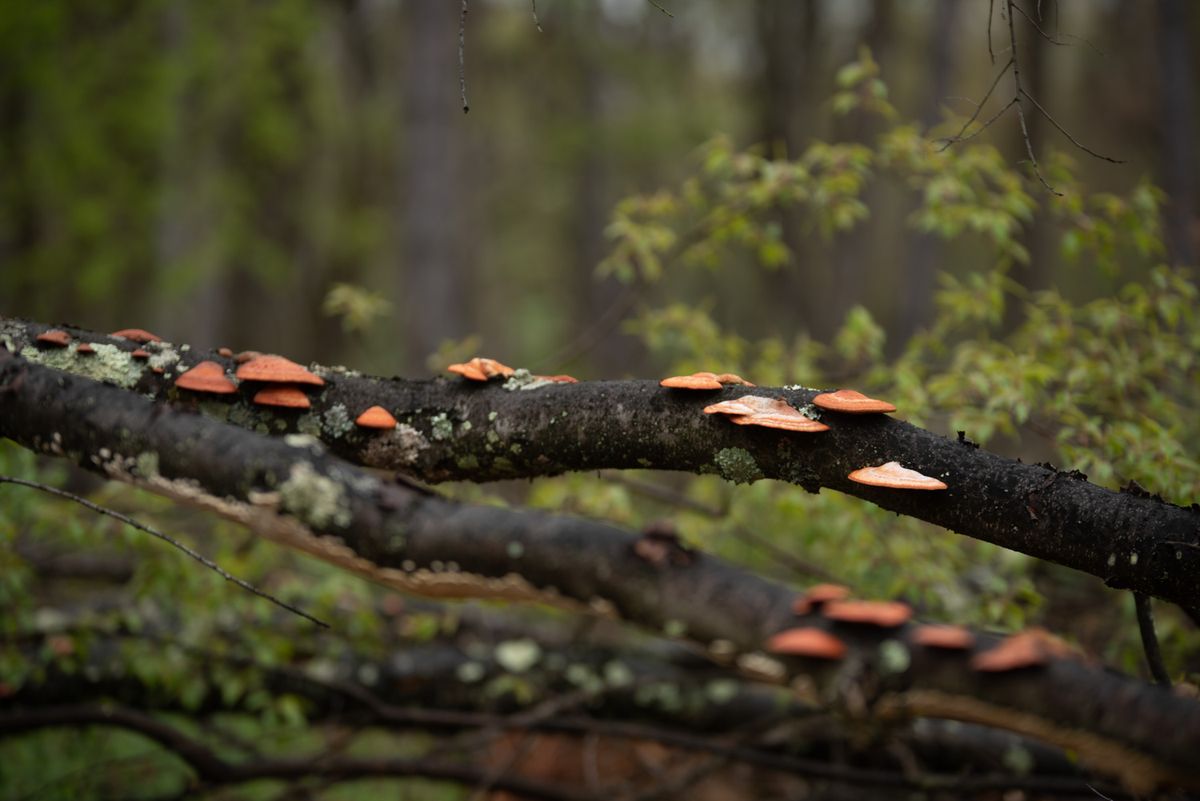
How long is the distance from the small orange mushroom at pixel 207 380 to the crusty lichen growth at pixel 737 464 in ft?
4.80

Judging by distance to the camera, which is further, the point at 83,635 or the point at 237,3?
the point at 237,3

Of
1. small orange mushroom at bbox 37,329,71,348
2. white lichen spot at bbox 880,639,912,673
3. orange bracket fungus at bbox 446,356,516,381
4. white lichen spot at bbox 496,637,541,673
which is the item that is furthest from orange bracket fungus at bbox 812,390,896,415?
white lichen spot at bbox 496,637,541,673

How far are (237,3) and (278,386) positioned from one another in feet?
37.2

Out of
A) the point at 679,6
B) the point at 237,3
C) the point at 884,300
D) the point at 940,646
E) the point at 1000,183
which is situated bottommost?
the point at 884,300

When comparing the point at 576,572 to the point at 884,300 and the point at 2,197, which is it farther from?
the point at 884,300

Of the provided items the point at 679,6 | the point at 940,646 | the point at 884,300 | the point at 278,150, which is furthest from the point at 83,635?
the point at 884,300

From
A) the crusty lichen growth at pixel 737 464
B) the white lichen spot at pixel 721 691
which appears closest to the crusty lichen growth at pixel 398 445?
the crusty lichen growth at pixel 737 464

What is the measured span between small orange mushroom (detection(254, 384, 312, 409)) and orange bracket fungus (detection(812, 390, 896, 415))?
1.50 meters

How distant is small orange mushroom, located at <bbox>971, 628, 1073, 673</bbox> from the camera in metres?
1.66

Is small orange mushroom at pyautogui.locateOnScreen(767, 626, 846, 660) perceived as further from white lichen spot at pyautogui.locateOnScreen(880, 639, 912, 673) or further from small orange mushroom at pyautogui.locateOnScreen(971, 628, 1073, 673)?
small orange mushroom at pyautogui.locateOnScreen(971, 628, 1073, 673)

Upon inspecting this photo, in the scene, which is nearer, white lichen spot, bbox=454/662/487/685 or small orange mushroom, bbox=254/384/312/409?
small orange mushroom, bbox=254/384/312/409

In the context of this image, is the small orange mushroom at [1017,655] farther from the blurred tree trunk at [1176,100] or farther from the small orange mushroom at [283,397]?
the blurred tree trunk at [1176,100]

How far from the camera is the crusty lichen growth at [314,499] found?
197cm

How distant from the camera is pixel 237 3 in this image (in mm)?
11469
